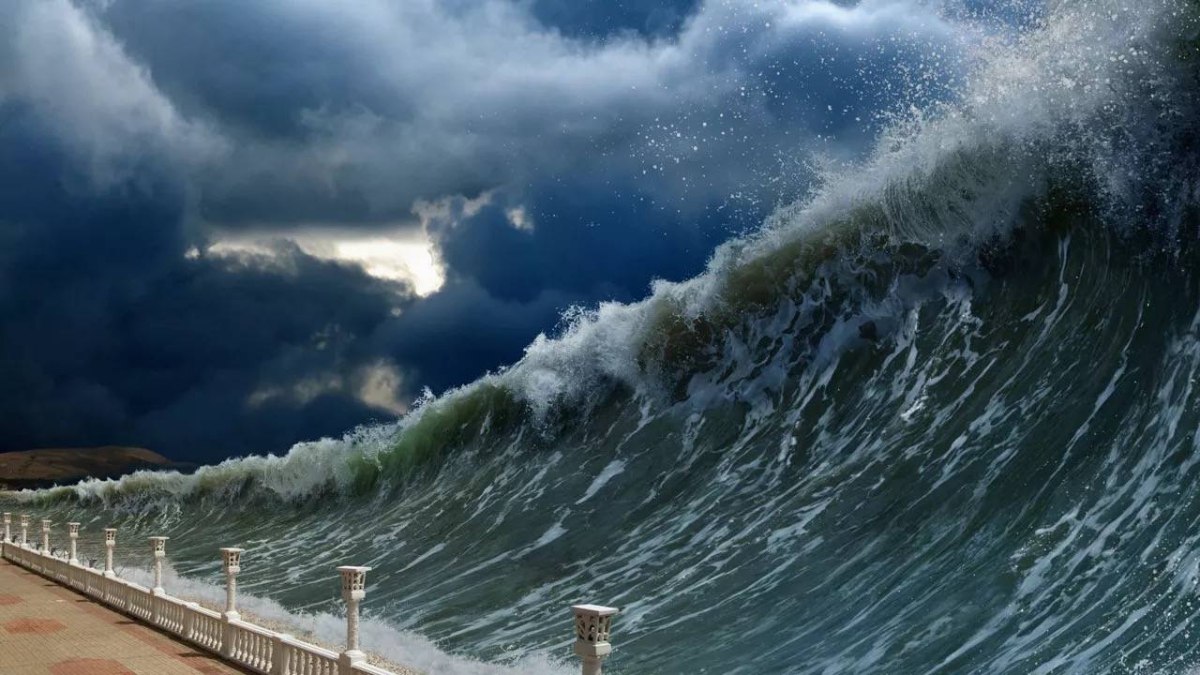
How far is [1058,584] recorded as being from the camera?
1066cm

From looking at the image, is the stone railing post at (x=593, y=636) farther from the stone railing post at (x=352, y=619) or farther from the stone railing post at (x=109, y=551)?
the stone railing post at (x=109, y=551)

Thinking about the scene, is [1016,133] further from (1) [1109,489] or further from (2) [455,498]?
(2) [455,498]

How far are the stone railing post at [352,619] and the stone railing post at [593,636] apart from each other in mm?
4143

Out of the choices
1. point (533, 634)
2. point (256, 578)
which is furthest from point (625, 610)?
point (256, 578)

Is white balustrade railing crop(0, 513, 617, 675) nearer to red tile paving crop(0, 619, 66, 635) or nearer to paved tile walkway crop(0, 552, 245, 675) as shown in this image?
paved tile walkway crop(0, 552, 245, 675)

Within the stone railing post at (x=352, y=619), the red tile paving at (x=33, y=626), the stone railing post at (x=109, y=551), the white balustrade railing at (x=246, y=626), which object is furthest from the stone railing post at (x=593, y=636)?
the stone railing post at (x=109, y=551)

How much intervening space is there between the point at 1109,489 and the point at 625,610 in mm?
5964

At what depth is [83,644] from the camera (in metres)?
14.4

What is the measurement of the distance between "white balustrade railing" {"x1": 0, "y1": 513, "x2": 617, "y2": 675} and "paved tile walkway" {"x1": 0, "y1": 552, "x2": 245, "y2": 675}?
0.19 metres

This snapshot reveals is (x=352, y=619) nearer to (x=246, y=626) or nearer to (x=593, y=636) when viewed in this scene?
(x=246, y=626)

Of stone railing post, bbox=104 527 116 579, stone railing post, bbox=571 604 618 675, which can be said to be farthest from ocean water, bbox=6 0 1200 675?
stone railing post, bbox=571 604 618 675

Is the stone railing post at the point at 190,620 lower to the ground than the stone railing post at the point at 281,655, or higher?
higher

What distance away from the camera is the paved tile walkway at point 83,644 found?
490 inches

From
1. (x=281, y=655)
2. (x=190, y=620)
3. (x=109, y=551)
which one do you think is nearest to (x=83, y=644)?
(x=190, y=620)
